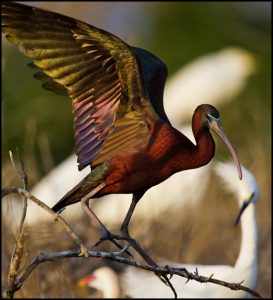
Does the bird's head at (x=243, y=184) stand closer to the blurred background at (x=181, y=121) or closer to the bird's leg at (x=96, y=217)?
the blurred background at (x=181, y=121)

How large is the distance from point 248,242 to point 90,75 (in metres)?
3.50

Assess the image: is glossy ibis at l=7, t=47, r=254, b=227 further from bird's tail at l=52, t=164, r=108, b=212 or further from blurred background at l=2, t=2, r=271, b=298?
bird's tail at l=52, t=164, r=108, b=212

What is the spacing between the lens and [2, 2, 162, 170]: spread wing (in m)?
4.57

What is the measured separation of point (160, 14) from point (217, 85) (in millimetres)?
5254

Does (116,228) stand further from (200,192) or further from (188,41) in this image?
(188,41)

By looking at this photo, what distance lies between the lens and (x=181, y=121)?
41.4 ft

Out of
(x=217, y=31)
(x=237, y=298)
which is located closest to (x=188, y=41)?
(x=217, y=31)

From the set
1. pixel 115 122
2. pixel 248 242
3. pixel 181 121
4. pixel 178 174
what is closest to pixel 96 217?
pixel 115 122

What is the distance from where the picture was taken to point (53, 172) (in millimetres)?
10664

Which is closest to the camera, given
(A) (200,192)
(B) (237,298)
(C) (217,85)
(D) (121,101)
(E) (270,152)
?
(D) (121,101)

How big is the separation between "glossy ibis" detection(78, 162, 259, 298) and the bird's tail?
2.71 meters

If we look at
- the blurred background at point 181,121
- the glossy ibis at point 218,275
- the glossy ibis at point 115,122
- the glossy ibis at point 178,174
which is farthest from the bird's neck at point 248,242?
the glossy ibis at point 115,122

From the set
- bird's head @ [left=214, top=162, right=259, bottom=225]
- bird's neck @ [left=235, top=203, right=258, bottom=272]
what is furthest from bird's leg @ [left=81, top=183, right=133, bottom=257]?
bird's head @ [left=214, top=162, right=259, bottom=225]

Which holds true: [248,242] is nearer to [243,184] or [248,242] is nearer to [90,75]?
[243,184]
